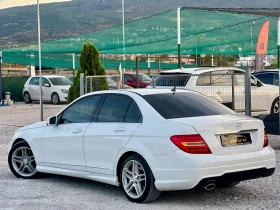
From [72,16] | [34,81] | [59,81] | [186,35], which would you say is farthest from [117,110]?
[72,16]

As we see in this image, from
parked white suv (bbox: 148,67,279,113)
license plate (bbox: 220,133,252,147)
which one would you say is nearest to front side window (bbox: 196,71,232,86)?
parked white suv (bbox: 148,67,279,113)

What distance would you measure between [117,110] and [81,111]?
0.87 m

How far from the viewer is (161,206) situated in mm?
7988

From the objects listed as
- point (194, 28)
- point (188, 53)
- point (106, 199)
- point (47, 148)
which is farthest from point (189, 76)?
point (188, 53)

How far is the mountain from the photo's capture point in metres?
146

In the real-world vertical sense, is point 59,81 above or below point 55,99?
above

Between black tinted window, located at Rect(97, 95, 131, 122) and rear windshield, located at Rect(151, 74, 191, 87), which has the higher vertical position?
rear windshield, located at Rect(151, 74, 191, 87)

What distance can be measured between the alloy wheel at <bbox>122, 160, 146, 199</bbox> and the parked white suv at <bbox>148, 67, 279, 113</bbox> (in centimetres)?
616

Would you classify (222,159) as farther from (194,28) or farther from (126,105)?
(194,28)

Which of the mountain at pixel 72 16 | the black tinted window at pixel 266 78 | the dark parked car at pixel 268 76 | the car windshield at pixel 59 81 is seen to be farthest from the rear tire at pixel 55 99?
the mountain at pixel 72 16

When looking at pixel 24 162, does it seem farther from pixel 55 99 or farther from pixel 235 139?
pixel 55 99

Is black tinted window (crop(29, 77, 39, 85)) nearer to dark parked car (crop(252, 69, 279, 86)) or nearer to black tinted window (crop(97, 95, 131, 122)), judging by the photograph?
dark parked car (crop(252, 69, 279, 86))

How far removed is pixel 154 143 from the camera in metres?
7.93

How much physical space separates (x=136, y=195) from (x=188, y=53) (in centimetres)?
2804
